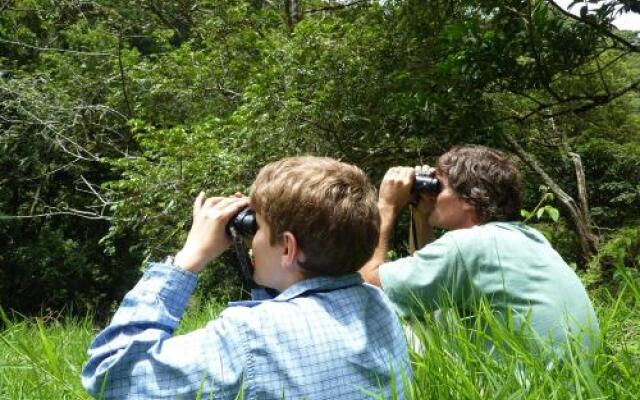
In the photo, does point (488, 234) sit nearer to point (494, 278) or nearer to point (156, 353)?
point (494, 278)

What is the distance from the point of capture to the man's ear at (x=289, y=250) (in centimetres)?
142

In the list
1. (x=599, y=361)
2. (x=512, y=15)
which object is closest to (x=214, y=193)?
(x=512, y=15)

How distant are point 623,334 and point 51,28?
473 inches

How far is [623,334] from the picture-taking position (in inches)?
81.8

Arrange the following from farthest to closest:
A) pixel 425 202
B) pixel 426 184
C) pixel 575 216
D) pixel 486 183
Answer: pixel 575 216, pixel 425 202, pixel 426 184, pixel 486 183

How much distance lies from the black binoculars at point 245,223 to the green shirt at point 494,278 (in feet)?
2.11

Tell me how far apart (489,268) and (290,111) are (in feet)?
13.1

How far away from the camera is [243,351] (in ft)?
4.14

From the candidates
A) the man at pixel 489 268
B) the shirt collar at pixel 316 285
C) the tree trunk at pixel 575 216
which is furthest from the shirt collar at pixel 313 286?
the tree trunk at pixel 575 216

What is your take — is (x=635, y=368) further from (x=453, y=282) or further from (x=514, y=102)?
(x=514, y=102)

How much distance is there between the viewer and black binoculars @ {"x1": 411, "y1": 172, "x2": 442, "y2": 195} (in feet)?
7.98

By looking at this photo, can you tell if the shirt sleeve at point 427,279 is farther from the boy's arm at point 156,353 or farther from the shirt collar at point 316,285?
the boy's arm at point 156,353

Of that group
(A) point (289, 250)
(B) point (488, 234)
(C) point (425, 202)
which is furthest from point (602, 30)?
(A) point (289, 250)

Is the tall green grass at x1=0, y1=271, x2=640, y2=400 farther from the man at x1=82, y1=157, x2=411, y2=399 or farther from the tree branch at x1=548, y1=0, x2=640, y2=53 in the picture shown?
the tree branch at x1=548, y1=0, x2=640, y2=53
